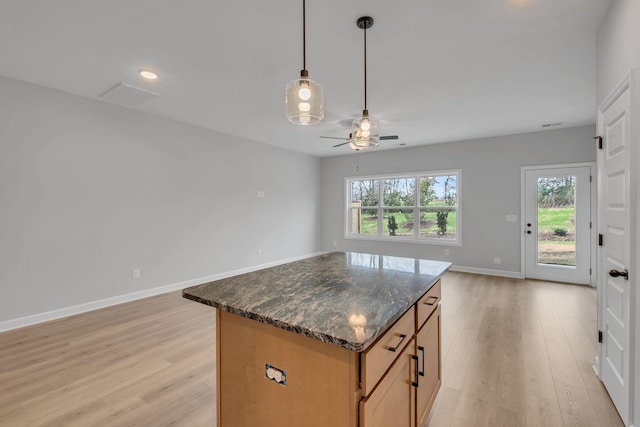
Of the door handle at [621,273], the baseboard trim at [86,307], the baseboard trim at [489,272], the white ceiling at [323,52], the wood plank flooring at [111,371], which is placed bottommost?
the wood plank flooring at [111,371]

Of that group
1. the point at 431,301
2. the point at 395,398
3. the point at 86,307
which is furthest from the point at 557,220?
the point at 86,307

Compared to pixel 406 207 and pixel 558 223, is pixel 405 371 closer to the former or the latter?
pixel 558 223

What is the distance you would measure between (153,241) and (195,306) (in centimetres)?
119

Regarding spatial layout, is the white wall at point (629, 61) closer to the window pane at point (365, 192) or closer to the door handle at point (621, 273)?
the door handle at point (621, 273)

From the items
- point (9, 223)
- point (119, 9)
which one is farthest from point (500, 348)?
point (9, 223)

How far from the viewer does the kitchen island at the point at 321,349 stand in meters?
0.96

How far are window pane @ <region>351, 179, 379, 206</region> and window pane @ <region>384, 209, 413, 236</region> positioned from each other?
460 millimetres

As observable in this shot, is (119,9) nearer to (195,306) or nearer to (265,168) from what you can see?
(195,306)

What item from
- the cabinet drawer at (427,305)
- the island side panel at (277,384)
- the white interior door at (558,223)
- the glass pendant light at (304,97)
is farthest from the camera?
the white interior door at (558,223)

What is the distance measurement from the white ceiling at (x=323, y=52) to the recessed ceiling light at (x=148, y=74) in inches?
4.2

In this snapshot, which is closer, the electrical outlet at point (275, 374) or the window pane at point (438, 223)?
the electrical outlet at point (275, 374)

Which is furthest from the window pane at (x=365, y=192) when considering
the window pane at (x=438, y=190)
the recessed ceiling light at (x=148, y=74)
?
the recessed ceiling light at (x=148, y=74)

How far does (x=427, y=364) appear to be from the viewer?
1.65 meters

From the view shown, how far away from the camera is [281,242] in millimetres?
6305
